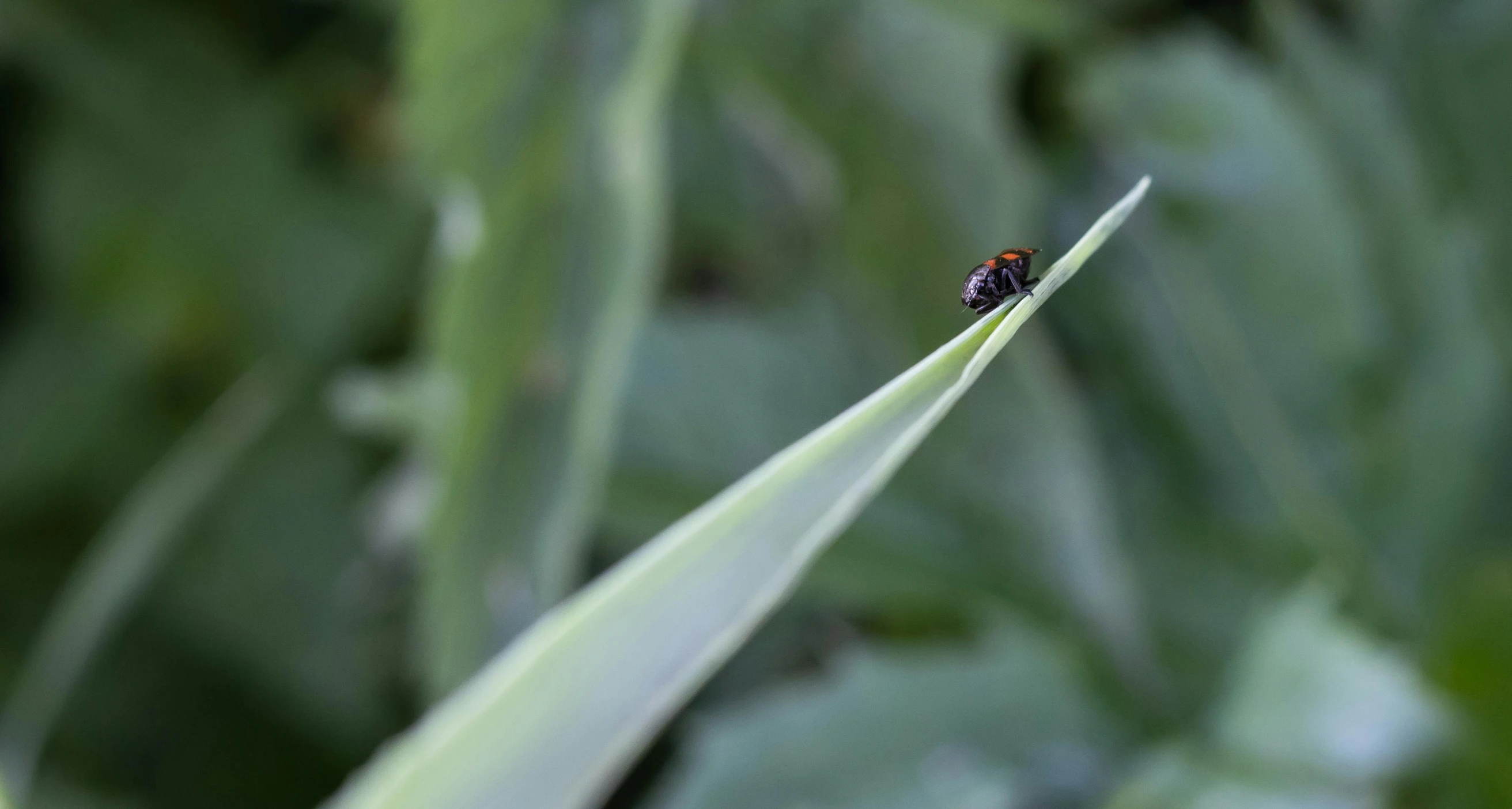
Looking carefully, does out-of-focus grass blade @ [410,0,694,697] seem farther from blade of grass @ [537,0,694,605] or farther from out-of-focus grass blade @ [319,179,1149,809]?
out-of-focus grass blade @ [319,179,1149,809]

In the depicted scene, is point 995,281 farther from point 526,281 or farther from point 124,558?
point 124,558

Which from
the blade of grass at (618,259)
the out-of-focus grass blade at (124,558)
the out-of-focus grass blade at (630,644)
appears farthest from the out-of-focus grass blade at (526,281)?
the out-of-focus grass blade at (124,558)

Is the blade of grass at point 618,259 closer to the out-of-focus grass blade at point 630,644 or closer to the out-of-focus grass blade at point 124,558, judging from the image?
the out-of-focus grass blade at point 630,644

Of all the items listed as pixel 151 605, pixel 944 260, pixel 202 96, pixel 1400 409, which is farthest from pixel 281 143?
pixel 1400 409

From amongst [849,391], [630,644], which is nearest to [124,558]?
[849,391]

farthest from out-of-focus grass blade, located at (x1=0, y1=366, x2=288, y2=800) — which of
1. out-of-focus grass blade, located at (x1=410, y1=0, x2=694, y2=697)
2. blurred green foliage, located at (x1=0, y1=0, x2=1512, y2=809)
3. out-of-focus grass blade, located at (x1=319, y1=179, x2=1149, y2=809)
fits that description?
out-of-focus grass blade, located at (x1=319, y1=179, x2=1149, y2=809)

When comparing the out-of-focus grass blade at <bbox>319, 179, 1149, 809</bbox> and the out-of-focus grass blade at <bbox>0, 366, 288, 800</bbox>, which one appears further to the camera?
the out-of-focus grass blade at <bbox>0, 366, 288, 800</bbox>

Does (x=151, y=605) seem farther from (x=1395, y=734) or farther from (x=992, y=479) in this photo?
(x=1395, y=734)
